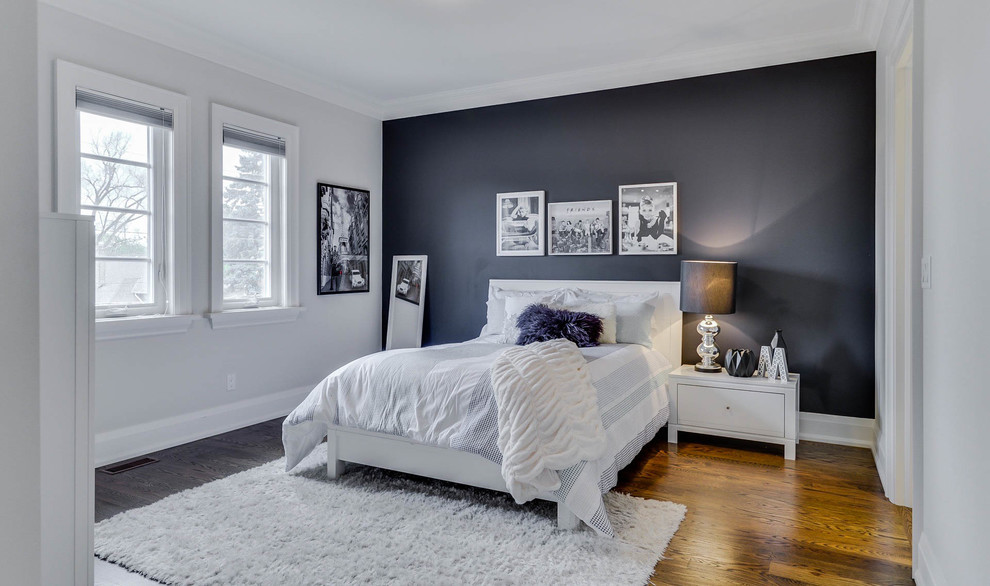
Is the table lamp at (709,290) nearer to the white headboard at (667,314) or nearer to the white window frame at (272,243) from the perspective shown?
the white headboard at (667,314)

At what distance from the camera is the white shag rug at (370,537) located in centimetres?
224

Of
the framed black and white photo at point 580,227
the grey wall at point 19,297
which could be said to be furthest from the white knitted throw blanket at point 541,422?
the framed black and white photo at point 580,227

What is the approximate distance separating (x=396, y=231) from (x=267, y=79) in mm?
1770

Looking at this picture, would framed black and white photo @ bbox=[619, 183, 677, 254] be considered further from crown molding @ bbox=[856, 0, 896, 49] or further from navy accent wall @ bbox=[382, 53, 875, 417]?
crown molding @ bbox=[856, 0, 896, 49]

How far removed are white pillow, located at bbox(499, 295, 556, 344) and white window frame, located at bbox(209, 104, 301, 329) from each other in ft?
5.53

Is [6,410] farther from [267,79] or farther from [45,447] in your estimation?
[267,79]

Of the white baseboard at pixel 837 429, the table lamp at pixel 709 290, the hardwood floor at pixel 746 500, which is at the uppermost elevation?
the table lamp at pixel 709 290

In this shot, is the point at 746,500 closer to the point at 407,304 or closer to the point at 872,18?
the point at 872,18

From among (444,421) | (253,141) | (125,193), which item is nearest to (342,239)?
(253,141)

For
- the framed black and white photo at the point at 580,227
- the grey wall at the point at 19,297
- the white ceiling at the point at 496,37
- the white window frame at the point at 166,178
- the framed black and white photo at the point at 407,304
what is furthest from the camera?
the framed black and white photo at the point at 407,304

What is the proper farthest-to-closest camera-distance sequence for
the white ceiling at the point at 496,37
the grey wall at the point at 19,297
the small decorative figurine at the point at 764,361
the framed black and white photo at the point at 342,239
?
1. the framed black and white photo at the point at 342,239
2. the small decorative figurine at the point at 764,361
3. the white ceiling at the point at 496,37
4. the grey wall at the point at 19,297

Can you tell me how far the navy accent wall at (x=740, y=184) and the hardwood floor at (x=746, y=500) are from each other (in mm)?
804

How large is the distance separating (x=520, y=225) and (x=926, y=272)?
335cm

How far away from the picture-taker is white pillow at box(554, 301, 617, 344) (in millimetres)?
4160
